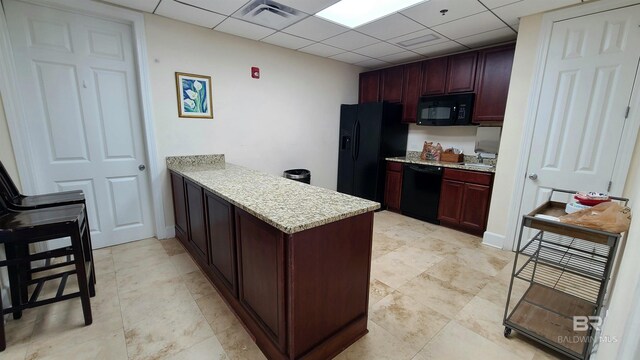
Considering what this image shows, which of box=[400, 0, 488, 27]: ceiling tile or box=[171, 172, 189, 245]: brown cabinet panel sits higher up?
box=[400, 0, 488, 27]: ceiling tile

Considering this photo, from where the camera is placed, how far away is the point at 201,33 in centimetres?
296

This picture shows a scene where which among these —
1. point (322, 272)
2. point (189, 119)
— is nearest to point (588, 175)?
point (322, 272)

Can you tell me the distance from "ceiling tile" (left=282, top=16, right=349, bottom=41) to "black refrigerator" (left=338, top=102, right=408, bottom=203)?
1.35m

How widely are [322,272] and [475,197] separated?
106 inches

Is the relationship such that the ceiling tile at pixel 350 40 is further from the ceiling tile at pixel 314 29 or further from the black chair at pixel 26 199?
the black chair at pixel 26 199

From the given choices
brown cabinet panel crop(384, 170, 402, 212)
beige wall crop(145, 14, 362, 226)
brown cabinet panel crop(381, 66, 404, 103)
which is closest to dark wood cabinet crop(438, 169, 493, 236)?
brown cabinet panel crop(384, 170, 402, 212)

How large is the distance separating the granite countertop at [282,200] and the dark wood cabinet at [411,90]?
2689mm

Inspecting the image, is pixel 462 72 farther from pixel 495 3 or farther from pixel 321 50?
A: pixel 321 50

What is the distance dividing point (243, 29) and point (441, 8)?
207cm

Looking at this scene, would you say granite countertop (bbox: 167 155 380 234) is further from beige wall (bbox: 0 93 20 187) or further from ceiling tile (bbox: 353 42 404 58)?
ceiling tile (bbox: 353 42 404 58)

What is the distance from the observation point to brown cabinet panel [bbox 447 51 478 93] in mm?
3305

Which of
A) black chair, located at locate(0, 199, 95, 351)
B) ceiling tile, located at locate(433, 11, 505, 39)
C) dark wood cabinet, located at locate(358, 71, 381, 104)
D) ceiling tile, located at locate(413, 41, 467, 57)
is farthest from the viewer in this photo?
dark wood cabinet, located at locate(358, 71, 381, 104)

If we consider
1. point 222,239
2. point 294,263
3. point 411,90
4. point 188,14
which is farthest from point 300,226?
point 411,90

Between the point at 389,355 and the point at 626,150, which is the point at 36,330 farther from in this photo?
Result: the point at 626,150
